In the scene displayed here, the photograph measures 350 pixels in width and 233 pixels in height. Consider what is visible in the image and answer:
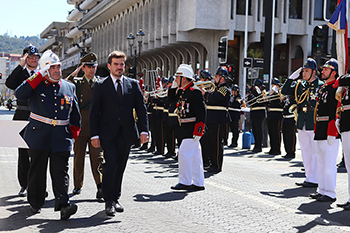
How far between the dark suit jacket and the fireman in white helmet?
34 centimetres

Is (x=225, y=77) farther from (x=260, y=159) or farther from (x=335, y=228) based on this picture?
(x=335, y=228)

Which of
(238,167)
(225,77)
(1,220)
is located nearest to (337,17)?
(225,77)

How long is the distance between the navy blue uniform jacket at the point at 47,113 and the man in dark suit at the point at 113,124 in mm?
378

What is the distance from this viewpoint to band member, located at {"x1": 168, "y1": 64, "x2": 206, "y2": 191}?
904 cm

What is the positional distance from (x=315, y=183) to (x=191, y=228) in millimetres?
3985

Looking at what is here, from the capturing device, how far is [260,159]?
14562mm

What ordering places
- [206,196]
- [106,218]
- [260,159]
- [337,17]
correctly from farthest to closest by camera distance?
[260,159] → [337,17] → [206,196] → [106,218]

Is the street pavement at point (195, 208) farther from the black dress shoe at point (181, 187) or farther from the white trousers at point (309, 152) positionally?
the white trousers at point (309, 152)

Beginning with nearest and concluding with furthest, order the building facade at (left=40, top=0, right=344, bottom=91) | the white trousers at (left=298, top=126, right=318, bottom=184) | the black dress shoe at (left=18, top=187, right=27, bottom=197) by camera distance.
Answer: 1. the black dress shoe at (left=18, top=187, right=27, bottom=197)
2. the white trousers at (left=298, top=126, right=318, bottom=184)
3. the building facade at (left=40, top=0, right=344, bottom=91)

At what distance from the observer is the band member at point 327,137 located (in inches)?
316

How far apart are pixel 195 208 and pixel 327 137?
2.37 metres

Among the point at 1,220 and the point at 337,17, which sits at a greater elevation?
the point at 337,17

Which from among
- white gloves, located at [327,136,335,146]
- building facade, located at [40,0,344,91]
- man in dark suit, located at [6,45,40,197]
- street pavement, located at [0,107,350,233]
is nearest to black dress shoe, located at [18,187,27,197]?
man in dark suit, located at [6,45,40,197]

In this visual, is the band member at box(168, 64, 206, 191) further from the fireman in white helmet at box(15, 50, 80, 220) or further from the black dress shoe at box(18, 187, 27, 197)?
the fireman in white helmet at box(15, 50, 80, 220)
